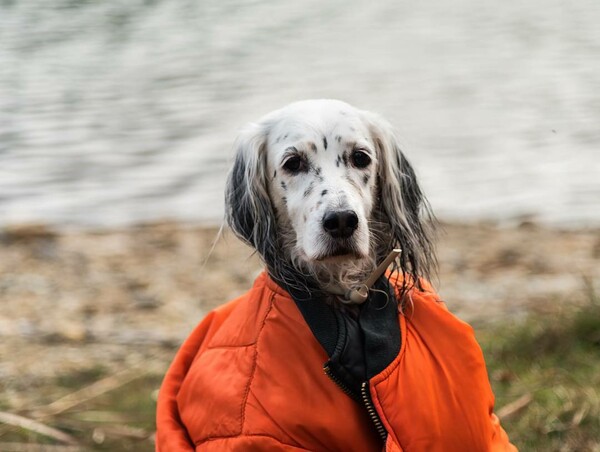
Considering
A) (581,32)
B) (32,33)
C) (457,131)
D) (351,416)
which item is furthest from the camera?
(581,32)

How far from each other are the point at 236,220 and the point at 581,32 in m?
7.38

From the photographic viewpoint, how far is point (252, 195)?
2.50m

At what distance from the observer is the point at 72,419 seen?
337 centimetres

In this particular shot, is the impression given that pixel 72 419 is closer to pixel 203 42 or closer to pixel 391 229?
pixel 391 229

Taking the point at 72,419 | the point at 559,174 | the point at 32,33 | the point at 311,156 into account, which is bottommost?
the point at 559,174

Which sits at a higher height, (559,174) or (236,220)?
(236,220)

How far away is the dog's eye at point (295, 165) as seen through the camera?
2.38 m

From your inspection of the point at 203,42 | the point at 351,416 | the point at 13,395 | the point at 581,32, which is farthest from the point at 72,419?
the point at 581,32

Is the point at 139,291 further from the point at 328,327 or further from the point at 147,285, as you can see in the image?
the point at 328,327

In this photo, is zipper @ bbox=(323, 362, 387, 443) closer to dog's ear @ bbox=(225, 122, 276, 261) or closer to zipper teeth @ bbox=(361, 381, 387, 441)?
zipper teeth @ bbox=(361, 381, 387, 441)

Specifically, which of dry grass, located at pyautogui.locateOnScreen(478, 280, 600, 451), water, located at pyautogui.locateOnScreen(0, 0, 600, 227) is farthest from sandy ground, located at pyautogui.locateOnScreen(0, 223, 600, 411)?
water, located at pyautogui.locateOnScreen(0, 0, 600, 227)

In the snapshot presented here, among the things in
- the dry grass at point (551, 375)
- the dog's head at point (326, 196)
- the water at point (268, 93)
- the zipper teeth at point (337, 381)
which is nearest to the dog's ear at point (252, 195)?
the dog's head at point (326, 196)

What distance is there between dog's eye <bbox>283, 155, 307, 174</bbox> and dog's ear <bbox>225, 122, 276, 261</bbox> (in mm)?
149

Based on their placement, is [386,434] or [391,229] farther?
[391,229]
